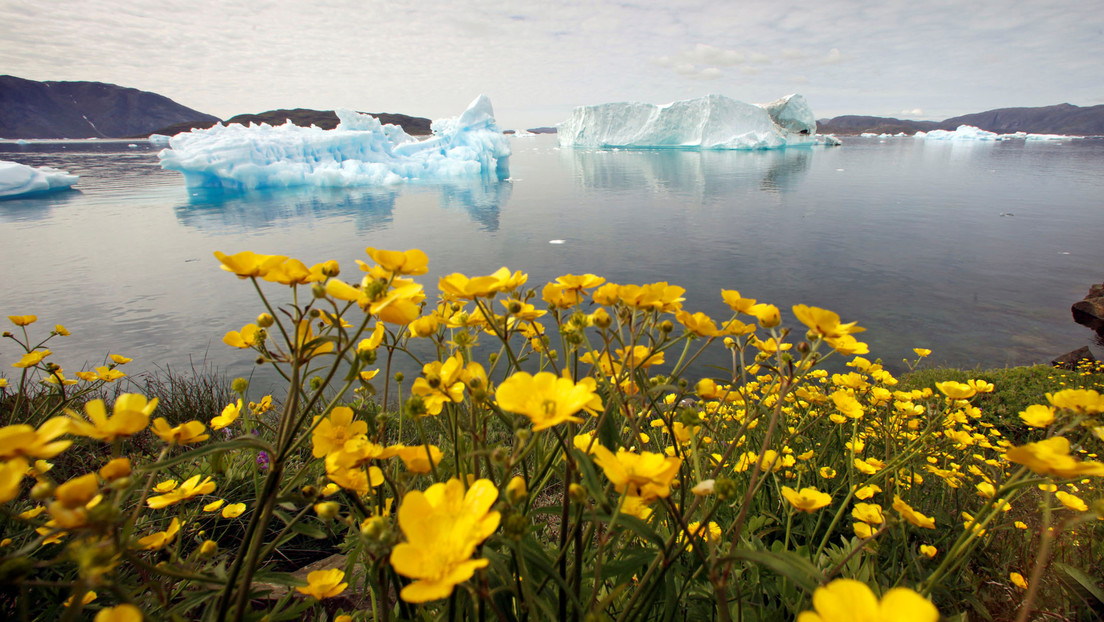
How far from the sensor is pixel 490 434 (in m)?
4.19

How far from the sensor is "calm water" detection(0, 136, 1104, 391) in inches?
283

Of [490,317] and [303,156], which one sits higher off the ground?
[303,156]

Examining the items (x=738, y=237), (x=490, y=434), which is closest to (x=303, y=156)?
(x=738, y=237)

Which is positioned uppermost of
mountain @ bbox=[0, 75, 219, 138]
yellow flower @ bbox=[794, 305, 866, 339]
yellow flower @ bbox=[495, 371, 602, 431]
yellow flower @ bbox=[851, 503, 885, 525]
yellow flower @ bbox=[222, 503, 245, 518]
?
mountain @ bbox=[0, 75, 219, 138]

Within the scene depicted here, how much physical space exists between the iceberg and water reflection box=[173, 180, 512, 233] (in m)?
4.90

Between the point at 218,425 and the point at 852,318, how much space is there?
26.6 ft

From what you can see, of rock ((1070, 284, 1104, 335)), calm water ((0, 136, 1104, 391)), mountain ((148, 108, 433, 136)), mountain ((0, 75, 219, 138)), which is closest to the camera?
calm water ((0, 136, 1104, 391))

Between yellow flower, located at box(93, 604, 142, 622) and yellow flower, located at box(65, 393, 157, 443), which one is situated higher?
yellow flower, located at box(65, 393, 157, 443)

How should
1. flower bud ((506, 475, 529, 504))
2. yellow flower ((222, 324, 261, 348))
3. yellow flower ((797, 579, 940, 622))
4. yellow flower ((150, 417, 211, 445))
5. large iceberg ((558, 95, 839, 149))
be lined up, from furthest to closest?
large iceberg ((558, 95, 839, 149)) → yellow flower ((222, 324, 261, 348)) → yellow flower ((150, 417, 211, 445)) → flower bud ((506, 475, 529, 504)) → yellow flower ((797, 579, 940, 622))

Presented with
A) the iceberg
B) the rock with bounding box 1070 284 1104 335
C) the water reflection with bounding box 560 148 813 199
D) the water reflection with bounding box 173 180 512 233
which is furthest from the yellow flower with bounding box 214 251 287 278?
the iceberg

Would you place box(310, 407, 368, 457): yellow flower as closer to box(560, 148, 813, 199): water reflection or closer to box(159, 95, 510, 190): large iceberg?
box(560, 148, 813, 199): water reflection

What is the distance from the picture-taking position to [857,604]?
22.0 inches

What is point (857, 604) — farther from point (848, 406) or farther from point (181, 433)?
point (848, 406)

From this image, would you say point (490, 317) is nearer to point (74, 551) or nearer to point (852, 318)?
point (74, 551)
